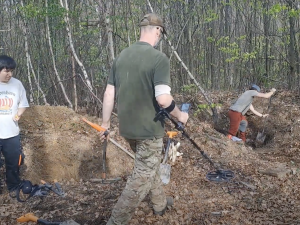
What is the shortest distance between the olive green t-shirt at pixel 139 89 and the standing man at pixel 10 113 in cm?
189

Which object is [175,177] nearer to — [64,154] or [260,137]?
[64,154]

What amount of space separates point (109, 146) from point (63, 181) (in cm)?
117

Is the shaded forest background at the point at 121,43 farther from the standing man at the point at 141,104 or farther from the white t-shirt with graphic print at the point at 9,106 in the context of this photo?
the standing man at the point at 141,104

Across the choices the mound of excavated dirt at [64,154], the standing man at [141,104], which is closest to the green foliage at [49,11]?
the mound of excavated dirt at [64,154]

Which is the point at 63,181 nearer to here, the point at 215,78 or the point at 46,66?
the point at 46,66

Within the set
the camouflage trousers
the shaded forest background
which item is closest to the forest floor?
the camouflage trousers

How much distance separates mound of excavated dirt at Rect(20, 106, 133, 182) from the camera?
6043 millimetres

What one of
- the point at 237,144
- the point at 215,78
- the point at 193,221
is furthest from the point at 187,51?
the point at 193,221

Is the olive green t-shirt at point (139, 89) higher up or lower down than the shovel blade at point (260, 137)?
higher up

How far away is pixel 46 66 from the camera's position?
35.8 feet

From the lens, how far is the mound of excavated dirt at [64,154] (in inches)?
238

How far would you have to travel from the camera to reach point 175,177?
19.0 ft

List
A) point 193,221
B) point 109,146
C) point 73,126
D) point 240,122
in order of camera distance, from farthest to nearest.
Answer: point 240,122, point 73,126, point 109,146, point 193,221

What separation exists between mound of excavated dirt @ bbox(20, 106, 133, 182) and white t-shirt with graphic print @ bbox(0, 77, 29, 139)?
4.79 feet
